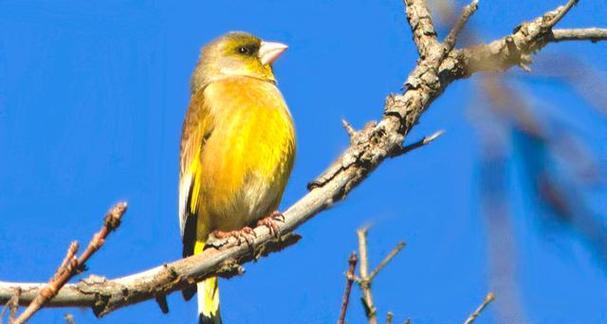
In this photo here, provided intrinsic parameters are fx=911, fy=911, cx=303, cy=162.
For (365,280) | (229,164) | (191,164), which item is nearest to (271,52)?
(191,164)

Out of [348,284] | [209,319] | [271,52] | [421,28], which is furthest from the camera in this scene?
[271,52]

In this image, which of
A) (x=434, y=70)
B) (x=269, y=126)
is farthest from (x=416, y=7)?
(x=269, y=126)

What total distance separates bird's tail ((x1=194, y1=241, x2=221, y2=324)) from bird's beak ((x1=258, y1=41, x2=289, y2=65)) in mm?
2085

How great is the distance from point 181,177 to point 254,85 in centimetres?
87

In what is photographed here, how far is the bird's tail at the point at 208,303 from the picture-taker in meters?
5.79

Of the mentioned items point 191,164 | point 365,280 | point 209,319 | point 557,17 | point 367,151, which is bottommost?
point 365,280

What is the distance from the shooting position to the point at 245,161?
596cm

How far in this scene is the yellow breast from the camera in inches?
233

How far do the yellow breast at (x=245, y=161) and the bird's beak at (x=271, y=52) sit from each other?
995 mm

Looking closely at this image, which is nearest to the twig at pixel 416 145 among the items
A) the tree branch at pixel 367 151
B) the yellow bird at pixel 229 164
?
the tree branch at pixel 367 151

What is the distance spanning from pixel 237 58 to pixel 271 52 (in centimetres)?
29

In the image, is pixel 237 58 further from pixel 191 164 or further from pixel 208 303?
pixel 208 303

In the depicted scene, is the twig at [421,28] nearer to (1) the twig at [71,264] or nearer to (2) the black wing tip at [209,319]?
(2) the black wing tip at [209,319]

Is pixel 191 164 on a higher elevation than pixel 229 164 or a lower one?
higher
